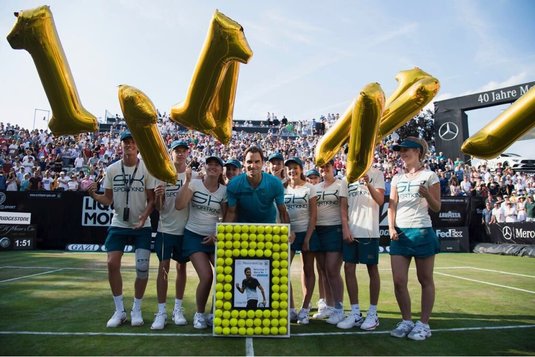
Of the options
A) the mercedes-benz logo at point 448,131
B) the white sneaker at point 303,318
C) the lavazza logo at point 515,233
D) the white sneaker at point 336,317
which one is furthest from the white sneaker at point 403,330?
the mercedes-benz logo at point 448,131

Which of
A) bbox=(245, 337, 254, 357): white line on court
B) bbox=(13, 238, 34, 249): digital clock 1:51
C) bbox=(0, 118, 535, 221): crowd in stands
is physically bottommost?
bbox=(245, 337, 254, 357): white line on court

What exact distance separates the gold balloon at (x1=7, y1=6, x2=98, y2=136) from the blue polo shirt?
166 cm

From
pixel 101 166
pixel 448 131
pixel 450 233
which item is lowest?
pixel 450 233

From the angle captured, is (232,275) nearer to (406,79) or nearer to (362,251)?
(362,251)

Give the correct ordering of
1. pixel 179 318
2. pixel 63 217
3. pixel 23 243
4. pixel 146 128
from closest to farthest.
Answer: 1. pixel 146 128
2. pixel 179 318
3. pixel 23 243
4. pixel 63 217

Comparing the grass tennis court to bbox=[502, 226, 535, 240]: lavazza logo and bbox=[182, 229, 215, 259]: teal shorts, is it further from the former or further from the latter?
bbox=[502, 226, 535, 240]: lavazza logo

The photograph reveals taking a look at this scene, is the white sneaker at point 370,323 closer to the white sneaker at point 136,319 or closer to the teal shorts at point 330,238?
the teal shorts at point 330,238

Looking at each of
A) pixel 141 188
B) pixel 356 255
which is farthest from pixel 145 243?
pixel 356 255

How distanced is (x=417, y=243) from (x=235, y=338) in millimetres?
2201

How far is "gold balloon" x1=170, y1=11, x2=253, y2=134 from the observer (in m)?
3.34

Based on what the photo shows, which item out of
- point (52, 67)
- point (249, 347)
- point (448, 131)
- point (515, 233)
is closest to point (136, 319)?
point (249, 347)

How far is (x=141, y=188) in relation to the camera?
16.3 ft

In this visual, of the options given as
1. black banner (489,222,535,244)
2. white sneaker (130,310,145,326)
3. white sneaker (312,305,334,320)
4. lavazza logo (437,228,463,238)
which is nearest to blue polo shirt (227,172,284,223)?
white sneaker (312,305,334,320)

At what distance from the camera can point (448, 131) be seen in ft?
79.8
